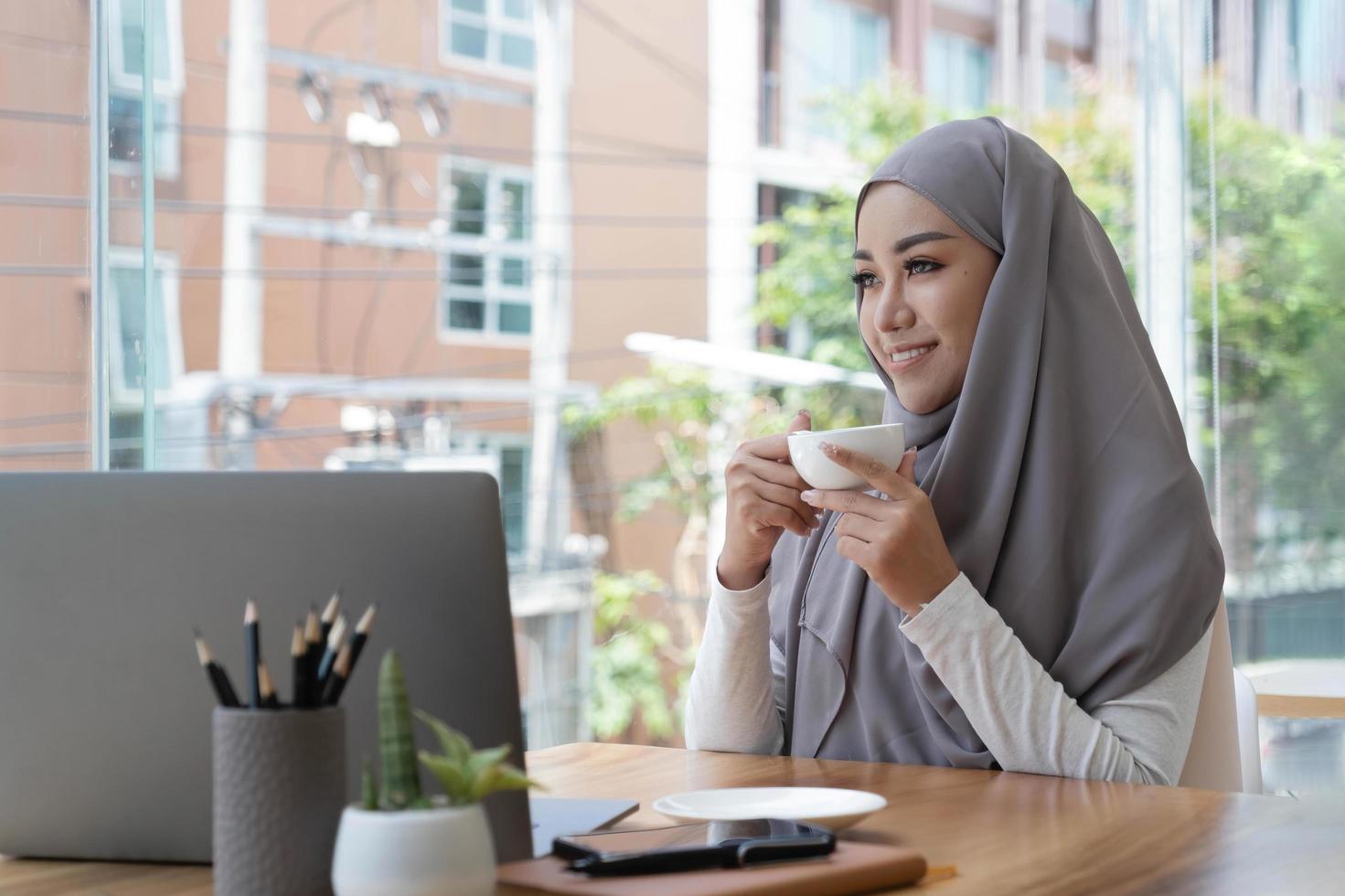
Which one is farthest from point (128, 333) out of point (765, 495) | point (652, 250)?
point (652, 250)

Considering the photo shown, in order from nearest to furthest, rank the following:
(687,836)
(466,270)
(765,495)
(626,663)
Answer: (687,836)
(765,495)
(466,270)
(626,663)

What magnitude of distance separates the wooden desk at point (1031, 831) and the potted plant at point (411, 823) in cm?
18

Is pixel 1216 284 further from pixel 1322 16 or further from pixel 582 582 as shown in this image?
pixel 582 582

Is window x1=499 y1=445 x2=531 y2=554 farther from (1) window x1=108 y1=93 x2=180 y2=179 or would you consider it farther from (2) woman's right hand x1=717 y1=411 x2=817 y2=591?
(2) woman's right hand x1=717 y1=411 x2=817 y2=591

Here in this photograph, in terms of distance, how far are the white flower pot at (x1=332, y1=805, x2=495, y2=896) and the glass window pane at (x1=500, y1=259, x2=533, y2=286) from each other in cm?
471

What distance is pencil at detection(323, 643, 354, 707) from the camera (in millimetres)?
693

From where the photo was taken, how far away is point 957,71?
5.81m

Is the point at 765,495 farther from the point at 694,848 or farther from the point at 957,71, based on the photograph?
the point at 957,71

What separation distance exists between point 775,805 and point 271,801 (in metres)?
0.37

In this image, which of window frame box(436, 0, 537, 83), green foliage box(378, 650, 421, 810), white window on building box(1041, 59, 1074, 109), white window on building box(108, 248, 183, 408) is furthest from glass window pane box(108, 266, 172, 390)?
white window on building box(1041, 59, 1074, 109)

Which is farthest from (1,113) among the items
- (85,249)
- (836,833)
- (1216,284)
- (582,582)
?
(582,582)

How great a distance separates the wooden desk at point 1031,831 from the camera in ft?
2.58

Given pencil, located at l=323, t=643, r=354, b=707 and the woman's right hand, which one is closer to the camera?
pencil, located at l=323, t=643, r=354, b=707

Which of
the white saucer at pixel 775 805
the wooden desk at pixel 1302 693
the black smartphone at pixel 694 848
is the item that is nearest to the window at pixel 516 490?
the wooden desk at pixel 1302 693
